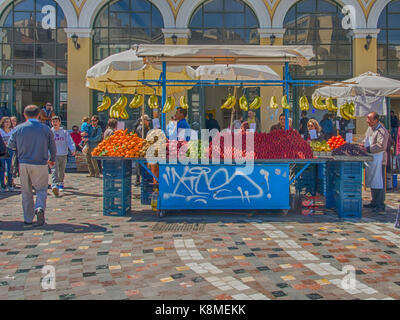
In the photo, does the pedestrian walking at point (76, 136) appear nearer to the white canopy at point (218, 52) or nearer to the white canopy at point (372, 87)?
the white canopy at point (218, 52)

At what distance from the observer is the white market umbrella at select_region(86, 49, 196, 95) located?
853 centimetres

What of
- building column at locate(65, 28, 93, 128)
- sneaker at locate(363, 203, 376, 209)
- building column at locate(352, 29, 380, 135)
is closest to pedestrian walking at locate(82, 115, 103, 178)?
building column at locate(65, 28, 93, 128)

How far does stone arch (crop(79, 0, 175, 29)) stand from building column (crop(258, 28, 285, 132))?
3035mm

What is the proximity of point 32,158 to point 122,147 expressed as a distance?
1.50 metres

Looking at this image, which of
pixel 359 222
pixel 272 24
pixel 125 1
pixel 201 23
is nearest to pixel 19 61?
pixel 125 1

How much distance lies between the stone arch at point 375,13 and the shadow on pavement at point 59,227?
12.5 m

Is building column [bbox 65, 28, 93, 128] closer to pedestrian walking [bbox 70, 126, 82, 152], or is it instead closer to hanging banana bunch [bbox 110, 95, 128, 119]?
pedestrian walking [bbox 70, 126, 82, 152]

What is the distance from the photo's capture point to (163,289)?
172 inches

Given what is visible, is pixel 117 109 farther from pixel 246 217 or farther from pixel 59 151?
pixel 246 217

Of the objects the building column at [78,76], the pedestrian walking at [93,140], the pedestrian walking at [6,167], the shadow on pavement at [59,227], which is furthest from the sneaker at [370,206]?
the building column at [78,76]

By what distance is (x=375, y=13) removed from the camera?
615 inches

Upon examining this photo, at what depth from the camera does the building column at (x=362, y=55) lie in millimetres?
15703

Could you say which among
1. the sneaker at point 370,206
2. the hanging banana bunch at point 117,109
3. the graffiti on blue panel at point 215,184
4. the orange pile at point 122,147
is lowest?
the sneaker at point 370,206

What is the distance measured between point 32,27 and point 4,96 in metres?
2.56
